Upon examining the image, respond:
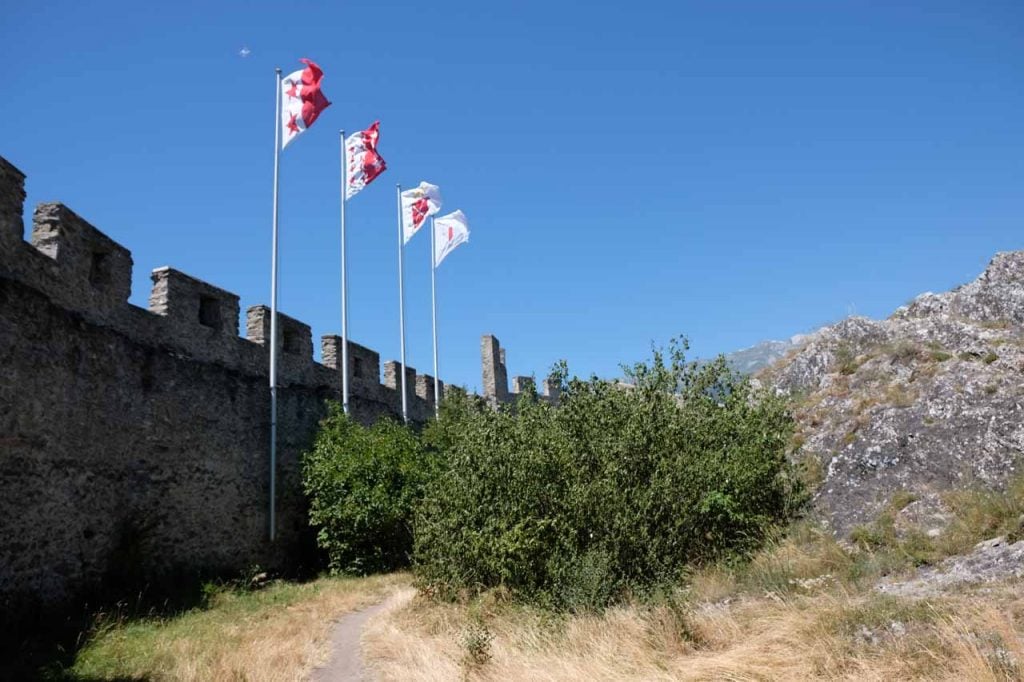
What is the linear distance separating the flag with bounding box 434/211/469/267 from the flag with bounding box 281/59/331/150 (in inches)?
361

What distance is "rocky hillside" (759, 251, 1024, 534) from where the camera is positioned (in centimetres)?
1028

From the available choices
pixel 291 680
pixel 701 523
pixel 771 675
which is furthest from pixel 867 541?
pixel 291 680

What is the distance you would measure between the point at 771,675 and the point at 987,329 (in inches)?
390

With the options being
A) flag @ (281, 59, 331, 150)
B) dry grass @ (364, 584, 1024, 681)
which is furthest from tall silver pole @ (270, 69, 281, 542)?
dry grass @ (364, 584, 1024, 681)

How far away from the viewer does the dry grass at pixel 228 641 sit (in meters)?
8.65

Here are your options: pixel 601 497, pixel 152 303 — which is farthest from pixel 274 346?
pixel 601 497

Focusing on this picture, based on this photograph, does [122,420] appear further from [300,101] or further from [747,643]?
[747,643]

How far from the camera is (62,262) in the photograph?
39.8ft

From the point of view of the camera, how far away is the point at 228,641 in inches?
399

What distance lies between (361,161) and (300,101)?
3797mm

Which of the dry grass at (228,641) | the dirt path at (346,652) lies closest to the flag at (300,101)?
the dry grass at (228,641)

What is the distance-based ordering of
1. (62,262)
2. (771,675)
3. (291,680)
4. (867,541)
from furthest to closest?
(62,262)
(867,541)
(291,680)
(771,675)

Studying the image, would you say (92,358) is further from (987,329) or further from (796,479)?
(987,329)

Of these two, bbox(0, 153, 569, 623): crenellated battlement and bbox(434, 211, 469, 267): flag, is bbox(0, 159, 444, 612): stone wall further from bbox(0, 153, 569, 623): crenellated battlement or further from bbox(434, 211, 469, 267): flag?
bbox(434, 211, 469, 267): flag
